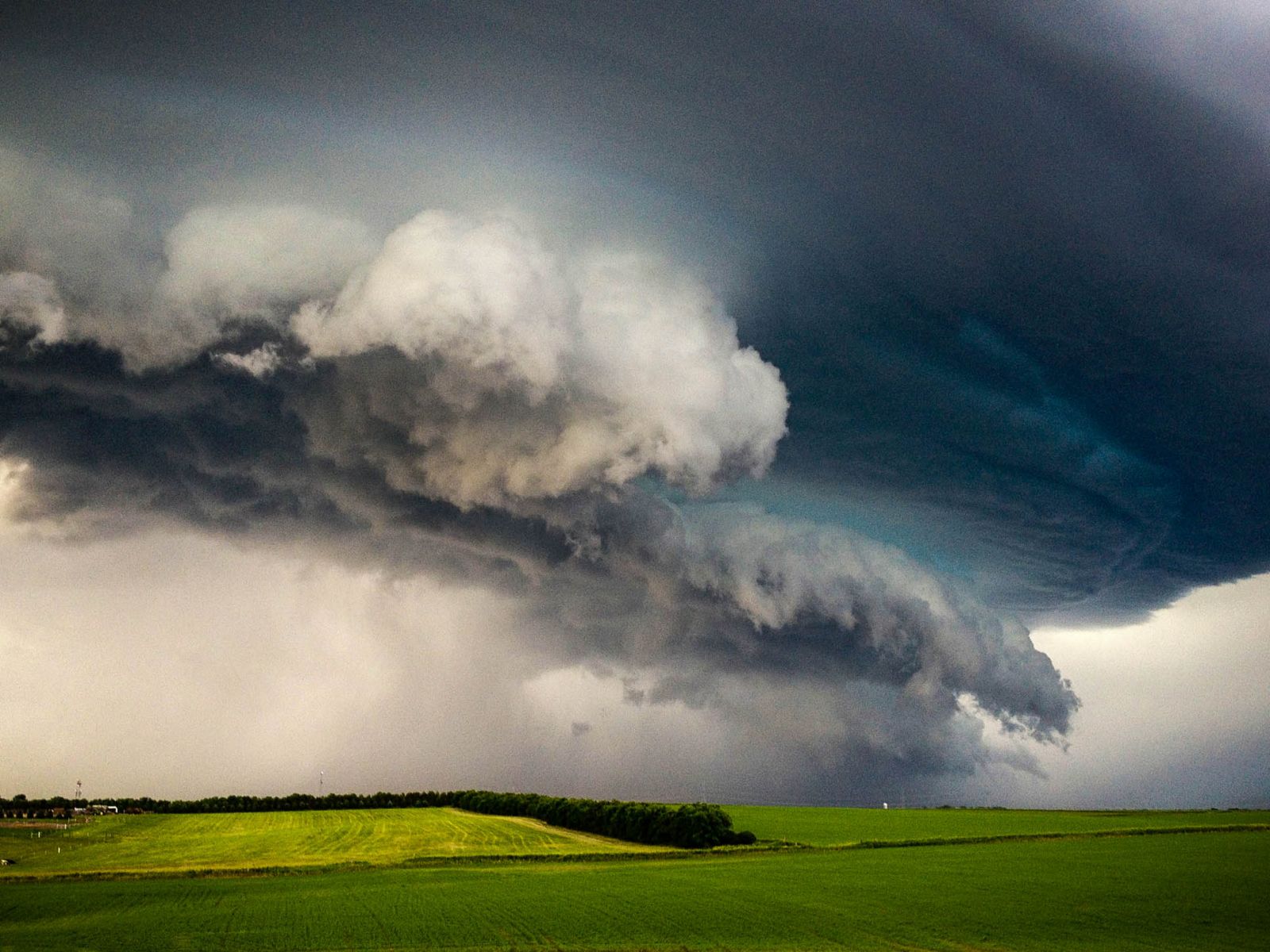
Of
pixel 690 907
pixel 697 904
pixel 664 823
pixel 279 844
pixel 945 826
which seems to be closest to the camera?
pixel 690 907

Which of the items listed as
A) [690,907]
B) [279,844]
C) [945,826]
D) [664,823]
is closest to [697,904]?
[690,907]

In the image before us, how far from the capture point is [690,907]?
227 feet

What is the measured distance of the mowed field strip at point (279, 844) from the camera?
111812 millimetres

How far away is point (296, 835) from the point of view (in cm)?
15200

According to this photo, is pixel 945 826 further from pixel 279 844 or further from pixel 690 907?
pixel 690 907

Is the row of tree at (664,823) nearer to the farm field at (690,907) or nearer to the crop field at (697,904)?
the crop field at (697,904)

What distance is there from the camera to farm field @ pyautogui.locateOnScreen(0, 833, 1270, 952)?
55.8 meters

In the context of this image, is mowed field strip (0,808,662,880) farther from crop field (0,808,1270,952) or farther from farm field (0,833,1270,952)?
farm field (0,833,1270,952)

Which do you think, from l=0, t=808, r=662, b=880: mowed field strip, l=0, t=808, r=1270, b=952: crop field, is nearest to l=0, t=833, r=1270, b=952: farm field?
l=0, t=808, r=1270, b=952: crop field

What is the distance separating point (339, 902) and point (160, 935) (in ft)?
51.8

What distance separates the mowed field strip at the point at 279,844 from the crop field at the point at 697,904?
574 cm

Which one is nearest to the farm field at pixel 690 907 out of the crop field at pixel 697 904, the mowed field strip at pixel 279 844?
the crop field at pixel 697 904

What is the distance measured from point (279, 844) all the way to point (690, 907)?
8567 cm

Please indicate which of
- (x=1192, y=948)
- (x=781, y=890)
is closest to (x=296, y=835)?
(x=781, y=890)
